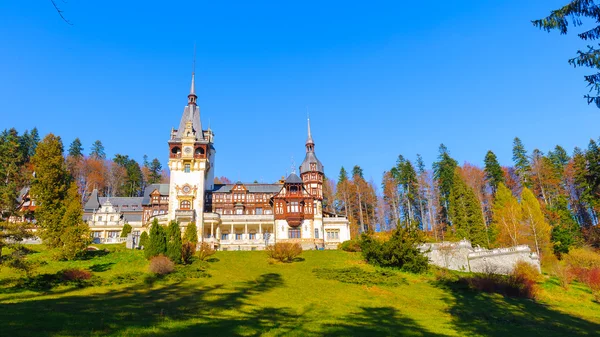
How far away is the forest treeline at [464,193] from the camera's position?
54.0 metres

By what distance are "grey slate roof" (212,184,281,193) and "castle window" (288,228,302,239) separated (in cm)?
893

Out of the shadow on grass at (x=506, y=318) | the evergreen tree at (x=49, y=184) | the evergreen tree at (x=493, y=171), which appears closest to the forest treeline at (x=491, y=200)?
the evergreen tree at (x=493, y=171)

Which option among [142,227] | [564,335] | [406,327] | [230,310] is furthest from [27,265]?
[142,227]

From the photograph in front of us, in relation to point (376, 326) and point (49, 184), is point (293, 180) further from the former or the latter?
point (376, 326)

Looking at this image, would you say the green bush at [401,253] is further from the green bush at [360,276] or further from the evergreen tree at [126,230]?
the evergreen tree at [126,230]

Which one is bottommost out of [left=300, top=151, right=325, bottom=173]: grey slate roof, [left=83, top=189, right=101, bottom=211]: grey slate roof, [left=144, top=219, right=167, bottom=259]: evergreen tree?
[left=144, top=219, right=167, bottom=259]: evergreen tree

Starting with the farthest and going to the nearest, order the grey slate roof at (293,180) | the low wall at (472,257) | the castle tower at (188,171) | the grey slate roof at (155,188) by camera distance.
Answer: the grey slate roof at (155,188)
the grey slate roof at (293,180)
the castle tower at (188,171)
the low wall at (472,257)

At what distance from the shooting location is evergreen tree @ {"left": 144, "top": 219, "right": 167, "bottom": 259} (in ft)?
109

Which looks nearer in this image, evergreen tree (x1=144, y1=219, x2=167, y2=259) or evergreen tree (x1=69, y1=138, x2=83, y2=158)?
evergreen tree (x1=144, y1=219, x2=167, y2=259)

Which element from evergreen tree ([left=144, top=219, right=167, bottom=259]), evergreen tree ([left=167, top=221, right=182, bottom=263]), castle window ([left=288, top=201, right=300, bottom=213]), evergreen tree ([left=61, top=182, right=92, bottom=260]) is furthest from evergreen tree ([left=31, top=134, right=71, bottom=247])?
castle window ([left=288, top=201, right=300, bottom=213])

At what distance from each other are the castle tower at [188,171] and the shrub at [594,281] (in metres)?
46.1

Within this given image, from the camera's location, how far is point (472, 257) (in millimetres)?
42031

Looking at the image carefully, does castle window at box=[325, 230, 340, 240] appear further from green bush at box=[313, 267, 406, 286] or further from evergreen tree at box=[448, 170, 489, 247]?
green bush at box=[313, 267, 406, 286]

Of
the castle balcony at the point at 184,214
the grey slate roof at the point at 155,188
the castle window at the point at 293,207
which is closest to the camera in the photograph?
the castle balcony at the point at 184,214
